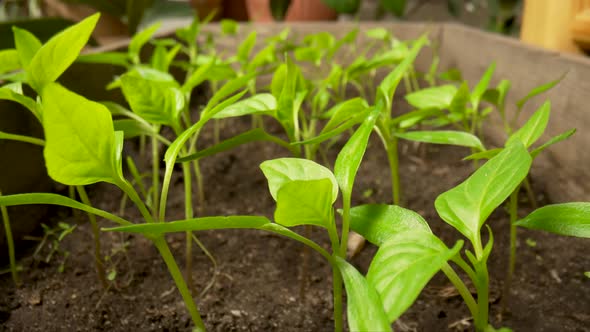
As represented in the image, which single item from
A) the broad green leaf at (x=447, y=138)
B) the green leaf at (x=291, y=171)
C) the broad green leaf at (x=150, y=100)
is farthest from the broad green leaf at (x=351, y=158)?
the broad green leaf at (x=150, y=100)

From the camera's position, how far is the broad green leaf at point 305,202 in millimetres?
335

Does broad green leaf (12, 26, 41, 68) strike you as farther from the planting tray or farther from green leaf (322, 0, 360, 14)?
green leaf (322, 0, 360, 14)

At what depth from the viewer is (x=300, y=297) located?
0.64 metres

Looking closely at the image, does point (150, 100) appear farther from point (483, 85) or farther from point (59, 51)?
point (483, 85)

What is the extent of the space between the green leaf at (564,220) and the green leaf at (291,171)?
15cm

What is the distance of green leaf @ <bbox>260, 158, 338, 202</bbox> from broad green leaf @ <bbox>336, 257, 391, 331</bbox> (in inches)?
3.6

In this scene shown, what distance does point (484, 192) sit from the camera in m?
0.36

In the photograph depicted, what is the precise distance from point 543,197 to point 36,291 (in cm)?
81

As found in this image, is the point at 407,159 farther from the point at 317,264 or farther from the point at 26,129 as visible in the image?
the point at 26,129

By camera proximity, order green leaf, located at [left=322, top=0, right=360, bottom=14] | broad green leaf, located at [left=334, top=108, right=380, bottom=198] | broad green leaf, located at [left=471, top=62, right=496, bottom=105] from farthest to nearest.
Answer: green leaf, located at [left=322, top=0, right=360, bottom=14], broad green leaf, located at [left=471, top=62, right=496, bottom=105], broad green leaf, located at [left=334, top=108, right=380, bottom=198]

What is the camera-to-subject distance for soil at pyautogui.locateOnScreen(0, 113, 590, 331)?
58cm

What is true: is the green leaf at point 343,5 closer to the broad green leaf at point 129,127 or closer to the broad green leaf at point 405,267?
the broad green leaf at point 129,127

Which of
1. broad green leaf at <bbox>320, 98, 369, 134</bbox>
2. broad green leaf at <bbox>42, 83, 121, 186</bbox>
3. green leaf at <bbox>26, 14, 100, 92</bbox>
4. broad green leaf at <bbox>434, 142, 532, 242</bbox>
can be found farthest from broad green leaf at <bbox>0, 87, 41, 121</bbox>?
broad green leaf at <bbox>434, 142, 532, 242</bbox>

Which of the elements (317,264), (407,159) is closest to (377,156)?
(407,159)
